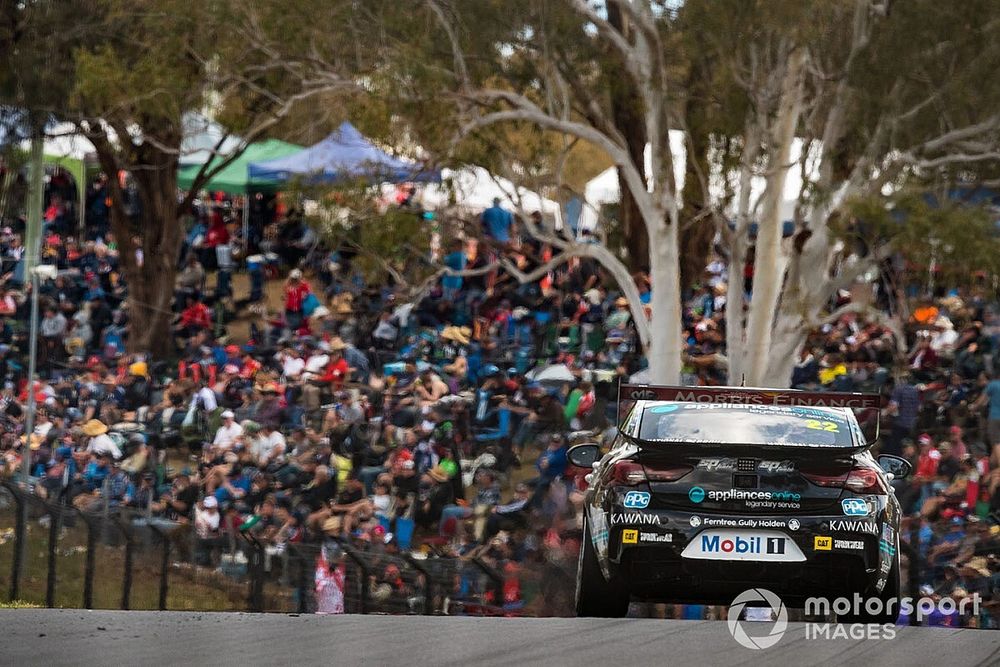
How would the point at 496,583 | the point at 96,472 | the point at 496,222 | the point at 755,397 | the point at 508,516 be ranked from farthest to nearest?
the point at 496,222, the point at 96,472, the point at 508,516, the point at 496,583, the point at 755,397

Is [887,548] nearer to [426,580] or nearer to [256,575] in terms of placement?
[426,580]

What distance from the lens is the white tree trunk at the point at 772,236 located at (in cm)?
2152

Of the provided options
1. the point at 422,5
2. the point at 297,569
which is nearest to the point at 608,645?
the point at 297,569

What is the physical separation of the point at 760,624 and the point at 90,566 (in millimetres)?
6747

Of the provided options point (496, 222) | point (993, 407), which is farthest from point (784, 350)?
point (496, 222)

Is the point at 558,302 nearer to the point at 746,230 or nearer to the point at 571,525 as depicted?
the point at 746,230

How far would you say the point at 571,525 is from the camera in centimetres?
1524

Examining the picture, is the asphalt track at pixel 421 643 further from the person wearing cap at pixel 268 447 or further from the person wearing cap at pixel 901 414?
the person wearing cap at pixel 268 447

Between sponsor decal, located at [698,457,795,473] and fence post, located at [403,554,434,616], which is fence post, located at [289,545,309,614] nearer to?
fence post, located at [403,554,434,616]

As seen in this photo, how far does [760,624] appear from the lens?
7.80m

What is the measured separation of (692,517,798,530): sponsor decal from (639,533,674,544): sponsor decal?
175 millimetres

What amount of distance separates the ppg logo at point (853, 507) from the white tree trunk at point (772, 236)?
13.2 metres

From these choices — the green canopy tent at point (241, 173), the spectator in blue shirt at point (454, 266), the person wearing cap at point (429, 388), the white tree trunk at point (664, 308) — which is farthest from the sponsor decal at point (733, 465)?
the green canopy tent at point (241, 173)

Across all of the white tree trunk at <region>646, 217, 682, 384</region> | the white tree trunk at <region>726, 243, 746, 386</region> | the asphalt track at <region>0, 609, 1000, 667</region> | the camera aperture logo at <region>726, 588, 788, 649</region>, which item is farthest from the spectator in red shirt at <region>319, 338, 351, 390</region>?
the asphalt track at <region>0, 609, 1000, 667</region>
